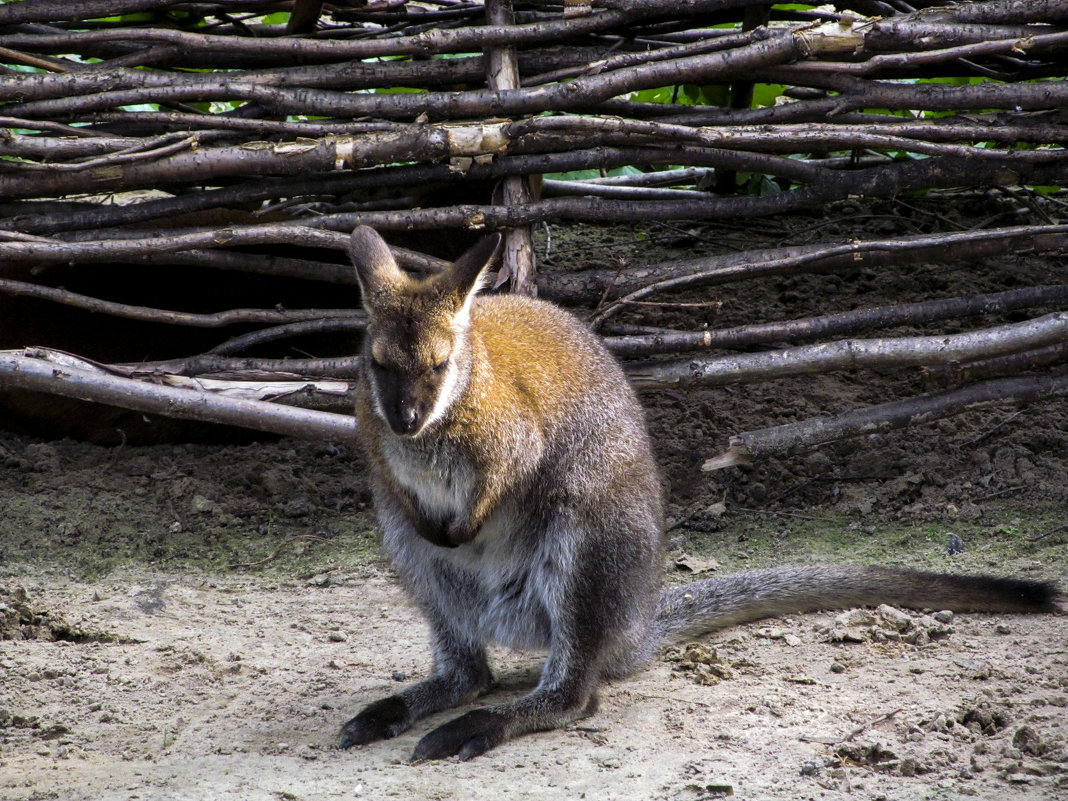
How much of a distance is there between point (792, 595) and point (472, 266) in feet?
5.90

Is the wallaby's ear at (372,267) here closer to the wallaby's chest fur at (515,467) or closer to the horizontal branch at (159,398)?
the wallaby's chest fur at (515,467)

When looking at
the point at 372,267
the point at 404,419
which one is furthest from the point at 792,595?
the point at 372,267

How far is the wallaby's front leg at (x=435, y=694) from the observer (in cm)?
343

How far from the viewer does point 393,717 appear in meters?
3.51

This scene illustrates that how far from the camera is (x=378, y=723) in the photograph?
3.46m

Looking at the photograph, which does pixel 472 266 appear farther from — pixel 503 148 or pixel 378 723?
pixel 378 723

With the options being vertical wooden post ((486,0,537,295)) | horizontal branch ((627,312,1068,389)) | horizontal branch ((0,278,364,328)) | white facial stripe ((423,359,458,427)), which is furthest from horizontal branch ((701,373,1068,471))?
horizontal branch ((0,278,364,328))

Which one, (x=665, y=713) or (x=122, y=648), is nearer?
(x=665, y=713)

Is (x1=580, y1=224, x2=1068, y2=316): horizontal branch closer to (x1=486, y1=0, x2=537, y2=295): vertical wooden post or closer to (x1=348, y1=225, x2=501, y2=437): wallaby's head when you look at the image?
(x1=486, y1=0, x2=537, y2=295): vertical wooden post

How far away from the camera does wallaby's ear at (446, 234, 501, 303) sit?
3.34 m

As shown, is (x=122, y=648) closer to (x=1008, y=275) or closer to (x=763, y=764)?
(x=763, y=764)

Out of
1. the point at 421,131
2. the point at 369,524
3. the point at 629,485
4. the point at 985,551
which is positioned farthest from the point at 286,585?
the point at 985,551

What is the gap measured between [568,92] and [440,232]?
1490 mm

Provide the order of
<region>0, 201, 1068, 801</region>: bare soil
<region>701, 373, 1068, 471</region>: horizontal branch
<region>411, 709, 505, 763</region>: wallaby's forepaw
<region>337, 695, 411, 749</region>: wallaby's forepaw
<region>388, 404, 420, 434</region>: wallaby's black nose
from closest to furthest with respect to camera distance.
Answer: <region>0, 201, 1068, 801</region>: bare soil
<region>388, 404, 420, 434</region>: wallaby's black nose
<region>411, 709, 505, 763</region>: wallaby's forepaw
<region>337, 695, 411, 749</region>: wallaby's forepaw
<region>701, 373, 1068, 471</region>: horizontal branch
